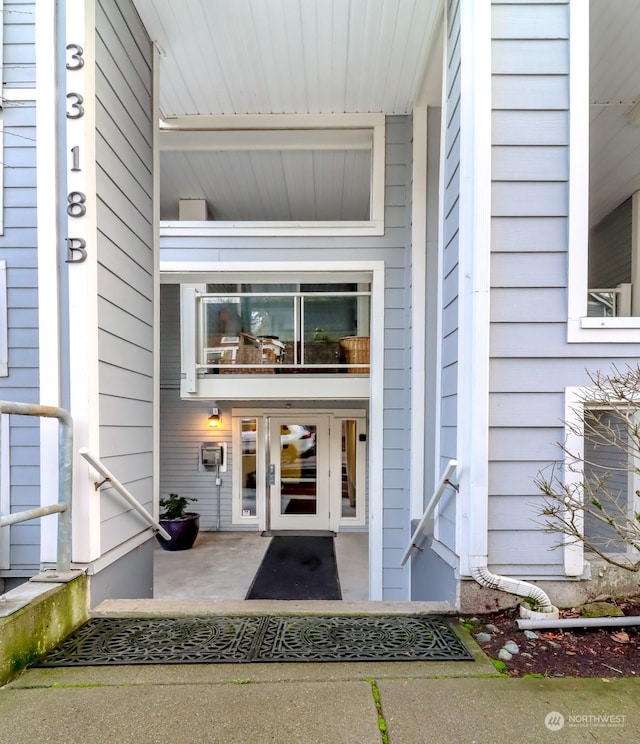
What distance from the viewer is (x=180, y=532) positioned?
5715 mm

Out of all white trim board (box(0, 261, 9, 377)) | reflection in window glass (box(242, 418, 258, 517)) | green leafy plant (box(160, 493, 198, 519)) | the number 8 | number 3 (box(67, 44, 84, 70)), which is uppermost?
number 3 (box(67, 44, 84, 70))

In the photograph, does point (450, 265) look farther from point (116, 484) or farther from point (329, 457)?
point (329, 457)

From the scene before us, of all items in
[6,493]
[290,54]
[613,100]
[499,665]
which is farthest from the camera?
[613,100]

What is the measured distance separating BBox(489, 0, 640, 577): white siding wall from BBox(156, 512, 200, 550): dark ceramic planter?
482 cm

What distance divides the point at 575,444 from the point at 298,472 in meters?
5.11

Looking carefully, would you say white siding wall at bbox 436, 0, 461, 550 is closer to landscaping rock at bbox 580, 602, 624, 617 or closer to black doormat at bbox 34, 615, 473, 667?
black doormat at bbox 34, 615, 473, 667

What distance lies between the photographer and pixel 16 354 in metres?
2.57

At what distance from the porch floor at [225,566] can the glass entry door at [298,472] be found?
0.51 metres

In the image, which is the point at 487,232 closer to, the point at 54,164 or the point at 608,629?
the point at 608,629

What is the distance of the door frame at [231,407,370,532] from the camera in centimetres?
650

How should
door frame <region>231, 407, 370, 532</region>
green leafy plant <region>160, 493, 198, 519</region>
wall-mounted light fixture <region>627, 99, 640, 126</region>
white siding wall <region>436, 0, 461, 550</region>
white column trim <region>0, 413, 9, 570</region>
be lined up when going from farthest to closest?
door frame <region>231, 407, 370, 532</region> < green leafy plant <region>160, 493, 198, 519</region> < wall-mounted light fixture <region>627, 99, 640, 126</region> < white column trim <region>0, 413, 9, 570</region> < white siding wall <region>436, 0, 461, 550</region>

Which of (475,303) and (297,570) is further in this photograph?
(297,570)

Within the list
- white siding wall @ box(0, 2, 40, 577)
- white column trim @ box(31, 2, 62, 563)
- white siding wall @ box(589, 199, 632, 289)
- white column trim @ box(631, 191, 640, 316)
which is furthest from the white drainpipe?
white siding wall @ box(589, 199, 632, 289)

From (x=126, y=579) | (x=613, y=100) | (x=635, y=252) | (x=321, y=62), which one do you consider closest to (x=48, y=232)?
(x=126, y=579)
